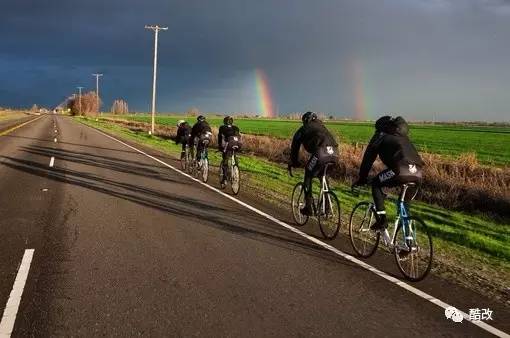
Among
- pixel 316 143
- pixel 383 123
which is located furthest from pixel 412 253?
pixel 316 143

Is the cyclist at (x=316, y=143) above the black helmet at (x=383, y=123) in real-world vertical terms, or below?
below

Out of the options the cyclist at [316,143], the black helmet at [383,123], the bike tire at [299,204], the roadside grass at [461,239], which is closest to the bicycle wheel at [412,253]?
the roadside grass at [461,239]

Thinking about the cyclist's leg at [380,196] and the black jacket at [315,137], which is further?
the black jacket at [315,137]

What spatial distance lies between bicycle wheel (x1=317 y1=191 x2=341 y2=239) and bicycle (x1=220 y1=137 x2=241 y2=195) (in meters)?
4.17

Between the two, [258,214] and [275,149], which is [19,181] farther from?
[275,149]

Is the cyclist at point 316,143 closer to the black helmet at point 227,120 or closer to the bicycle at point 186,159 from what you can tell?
the black helmet at point 227,120

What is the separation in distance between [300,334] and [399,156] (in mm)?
2756

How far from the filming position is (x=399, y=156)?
614cm

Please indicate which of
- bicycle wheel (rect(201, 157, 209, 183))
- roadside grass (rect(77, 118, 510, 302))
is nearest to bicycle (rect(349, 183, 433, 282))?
roadside grass (rect(77, 118, 510, 302))

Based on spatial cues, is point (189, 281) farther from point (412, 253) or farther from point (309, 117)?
point (309, 117)

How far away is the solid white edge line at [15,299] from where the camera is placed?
14.0 feet

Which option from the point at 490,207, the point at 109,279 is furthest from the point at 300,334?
the point at 490,207

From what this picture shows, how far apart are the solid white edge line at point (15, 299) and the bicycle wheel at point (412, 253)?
14.0 feet

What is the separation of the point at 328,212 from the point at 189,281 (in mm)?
3435
